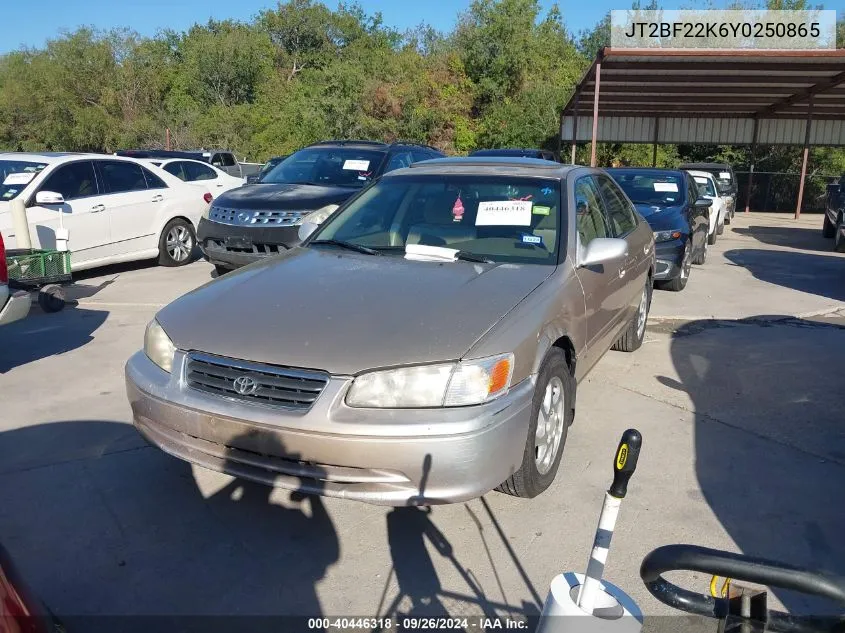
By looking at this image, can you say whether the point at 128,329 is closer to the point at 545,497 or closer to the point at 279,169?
the point at 279,169

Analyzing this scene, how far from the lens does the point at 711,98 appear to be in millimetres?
21219

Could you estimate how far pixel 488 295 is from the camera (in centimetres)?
359

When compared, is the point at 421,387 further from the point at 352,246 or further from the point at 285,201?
the point at 285,201

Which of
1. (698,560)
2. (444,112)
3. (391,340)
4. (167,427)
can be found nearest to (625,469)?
(698,560)

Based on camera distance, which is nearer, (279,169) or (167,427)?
(167,427)

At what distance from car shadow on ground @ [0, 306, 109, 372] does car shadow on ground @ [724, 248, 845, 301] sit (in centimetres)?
851

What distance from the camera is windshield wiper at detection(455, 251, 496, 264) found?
4.16m

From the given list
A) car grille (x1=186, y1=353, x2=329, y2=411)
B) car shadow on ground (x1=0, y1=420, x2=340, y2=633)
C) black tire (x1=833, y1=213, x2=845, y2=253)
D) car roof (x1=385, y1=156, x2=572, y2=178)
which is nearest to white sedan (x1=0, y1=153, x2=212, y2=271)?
car roof (x1=385, y1=156, x2=572, y2=178)

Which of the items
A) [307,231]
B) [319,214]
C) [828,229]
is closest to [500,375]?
[307,231]

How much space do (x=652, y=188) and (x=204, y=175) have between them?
9132mm

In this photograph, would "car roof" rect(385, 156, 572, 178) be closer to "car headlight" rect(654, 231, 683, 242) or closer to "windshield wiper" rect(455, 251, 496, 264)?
"windshield wiper" rect(455, 251, 496, 264)

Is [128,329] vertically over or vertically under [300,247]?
under

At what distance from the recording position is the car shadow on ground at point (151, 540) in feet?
9.30

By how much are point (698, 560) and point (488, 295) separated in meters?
2.23
